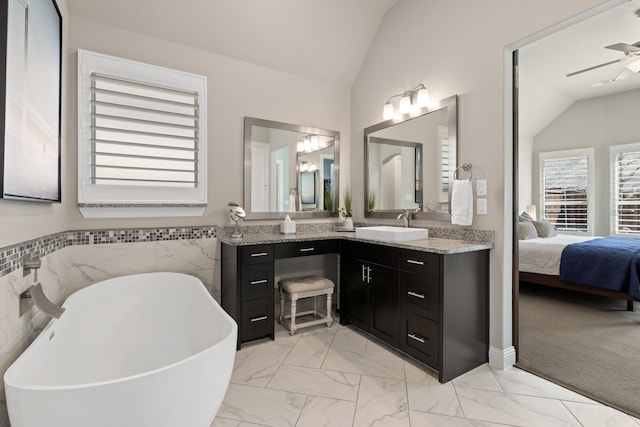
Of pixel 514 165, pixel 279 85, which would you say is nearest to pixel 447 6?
pixel 514 165

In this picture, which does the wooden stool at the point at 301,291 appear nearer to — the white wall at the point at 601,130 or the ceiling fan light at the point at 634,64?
the ceiling fan light at the point at 634,64

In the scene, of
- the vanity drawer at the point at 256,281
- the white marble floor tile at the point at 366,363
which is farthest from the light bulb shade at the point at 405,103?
the white marble floor tile at the point at 366,363

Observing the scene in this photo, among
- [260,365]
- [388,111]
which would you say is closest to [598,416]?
[260,365]

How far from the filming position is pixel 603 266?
131 inches

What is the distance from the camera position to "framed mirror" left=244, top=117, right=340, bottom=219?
311cm

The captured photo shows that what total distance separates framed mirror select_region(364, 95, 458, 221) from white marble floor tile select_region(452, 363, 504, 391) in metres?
1.14

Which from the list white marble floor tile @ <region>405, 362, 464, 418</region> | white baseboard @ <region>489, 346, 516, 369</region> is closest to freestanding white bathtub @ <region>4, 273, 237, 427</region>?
white marble floor tile @ <region>405, 362, 464, 418</region>

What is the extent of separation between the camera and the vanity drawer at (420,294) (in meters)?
2.07

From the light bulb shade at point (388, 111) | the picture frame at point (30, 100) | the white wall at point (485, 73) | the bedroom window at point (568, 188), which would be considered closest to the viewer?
the picture frame at point (30, 100)

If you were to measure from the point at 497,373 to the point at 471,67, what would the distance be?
7.31 feet

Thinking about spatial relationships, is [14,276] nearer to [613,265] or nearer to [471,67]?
[471,67]

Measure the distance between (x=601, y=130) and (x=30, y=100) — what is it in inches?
287

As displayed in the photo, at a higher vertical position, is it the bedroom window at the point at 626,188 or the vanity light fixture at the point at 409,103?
the vanity light fixture at the point at 409,103

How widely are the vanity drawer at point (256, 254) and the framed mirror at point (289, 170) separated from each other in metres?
0.57
